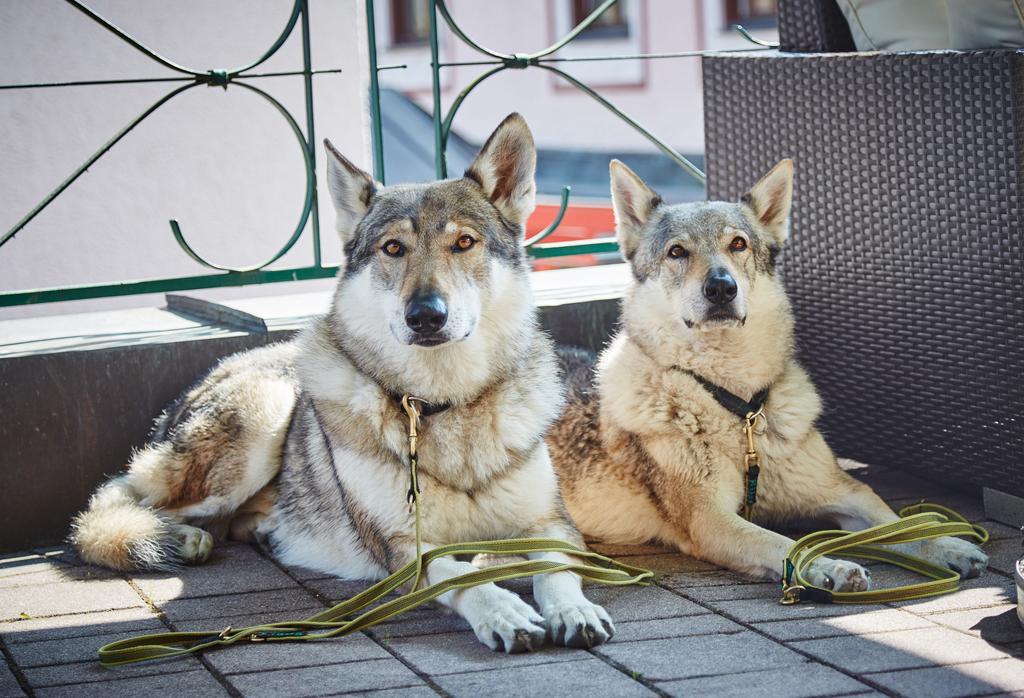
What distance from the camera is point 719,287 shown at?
12.2 feet

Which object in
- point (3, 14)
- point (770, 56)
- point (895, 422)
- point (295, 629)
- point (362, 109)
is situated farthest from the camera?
point (362, 109)

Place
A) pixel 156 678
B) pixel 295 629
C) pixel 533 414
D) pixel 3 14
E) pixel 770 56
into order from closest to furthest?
pixel 156 678
pixel 295 629
pixel 533 414
pixel 770 56
pixel 3 14

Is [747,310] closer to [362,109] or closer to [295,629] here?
[295,629]

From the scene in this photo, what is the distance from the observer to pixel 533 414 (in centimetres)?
359

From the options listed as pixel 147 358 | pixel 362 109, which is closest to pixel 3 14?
pixel 362 109

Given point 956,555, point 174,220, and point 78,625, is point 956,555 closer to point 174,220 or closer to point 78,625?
point 78,625

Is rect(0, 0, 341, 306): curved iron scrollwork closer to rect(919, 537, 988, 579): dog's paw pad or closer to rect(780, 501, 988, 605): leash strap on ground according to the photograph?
rect(780, 501, 988, 605): leash strap on ground

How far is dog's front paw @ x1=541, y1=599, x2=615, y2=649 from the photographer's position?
291 cm

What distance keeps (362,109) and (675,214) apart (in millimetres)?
3578

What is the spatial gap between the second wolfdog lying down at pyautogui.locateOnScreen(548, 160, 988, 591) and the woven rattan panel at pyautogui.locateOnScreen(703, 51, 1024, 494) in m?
0.34

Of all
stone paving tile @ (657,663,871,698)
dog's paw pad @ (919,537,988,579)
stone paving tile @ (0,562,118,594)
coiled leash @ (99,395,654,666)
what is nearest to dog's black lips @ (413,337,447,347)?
coiled leash @ (99,395,654,666)

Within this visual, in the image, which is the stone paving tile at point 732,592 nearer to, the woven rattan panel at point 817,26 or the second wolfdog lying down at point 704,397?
the second wolfdog lying down at point 704,397

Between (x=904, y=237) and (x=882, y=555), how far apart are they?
1.10m

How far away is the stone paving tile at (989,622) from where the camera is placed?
9.38 ft
